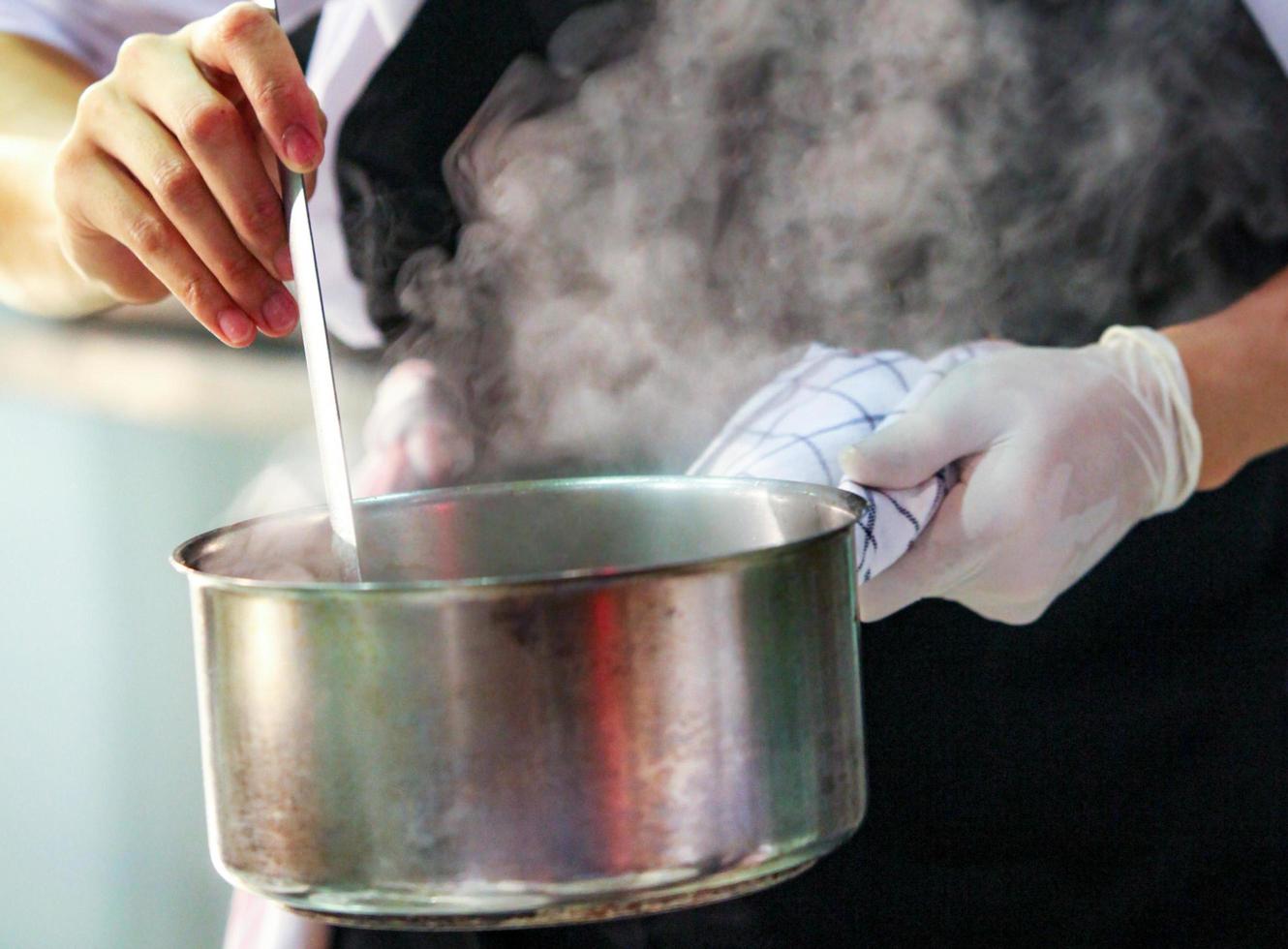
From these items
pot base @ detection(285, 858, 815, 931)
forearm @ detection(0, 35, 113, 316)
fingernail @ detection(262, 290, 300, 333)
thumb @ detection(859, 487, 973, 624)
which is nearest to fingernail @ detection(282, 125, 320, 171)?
fingernail @ detection(262, 290, 300, 333)

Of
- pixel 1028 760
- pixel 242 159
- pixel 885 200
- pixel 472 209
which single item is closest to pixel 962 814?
pixel 1028 760

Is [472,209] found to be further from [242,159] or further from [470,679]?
[470,679]

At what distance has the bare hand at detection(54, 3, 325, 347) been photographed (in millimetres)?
557

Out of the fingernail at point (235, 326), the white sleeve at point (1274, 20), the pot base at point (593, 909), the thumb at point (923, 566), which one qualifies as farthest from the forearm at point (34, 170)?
the white sleeve at point (1274, 20)

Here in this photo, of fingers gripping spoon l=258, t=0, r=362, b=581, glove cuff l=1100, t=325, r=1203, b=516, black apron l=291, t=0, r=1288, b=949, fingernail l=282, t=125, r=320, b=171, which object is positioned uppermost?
fingernail l=282, t=125, r=320, b=171

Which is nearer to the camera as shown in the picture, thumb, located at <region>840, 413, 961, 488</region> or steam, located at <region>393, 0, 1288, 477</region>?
thumb, located at <region>840, 413, 961, 488</region>

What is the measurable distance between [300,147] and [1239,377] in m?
0.71

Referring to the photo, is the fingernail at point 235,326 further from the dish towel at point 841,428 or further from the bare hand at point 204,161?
the dish towel at point 841,428

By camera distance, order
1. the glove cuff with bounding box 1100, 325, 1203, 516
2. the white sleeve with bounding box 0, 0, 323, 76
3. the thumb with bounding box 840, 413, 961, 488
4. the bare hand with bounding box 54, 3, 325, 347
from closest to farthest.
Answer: the bare hand with bounding box 54, 3, 325, 347 < the thumb with bounding box 840, 413, 961, 488 < the glove cuff with bounding box 1100, 325, 1203, 516 < the white sleeve with bounding box 0, 0, 323, 76

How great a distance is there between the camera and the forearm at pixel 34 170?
971 mm

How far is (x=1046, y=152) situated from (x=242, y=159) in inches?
24.6

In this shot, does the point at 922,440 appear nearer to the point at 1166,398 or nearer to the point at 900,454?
the point at 900,454

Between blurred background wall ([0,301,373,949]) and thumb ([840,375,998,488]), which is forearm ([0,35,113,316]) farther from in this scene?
thumb ([840,375,998,488])

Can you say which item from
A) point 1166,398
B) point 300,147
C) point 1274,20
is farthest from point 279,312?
point 1274,20
